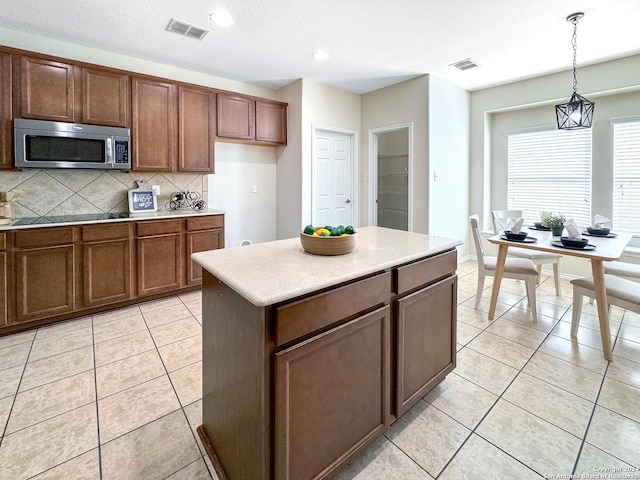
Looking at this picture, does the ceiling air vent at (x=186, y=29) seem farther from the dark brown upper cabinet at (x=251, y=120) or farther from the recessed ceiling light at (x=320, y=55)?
the recessed ceiling light at (x=320, y=55)

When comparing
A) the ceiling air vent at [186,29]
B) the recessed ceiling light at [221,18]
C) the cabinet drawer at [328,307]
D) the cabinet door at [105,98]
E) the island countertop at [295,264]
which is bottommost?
the cabinet drawer at [328,307]

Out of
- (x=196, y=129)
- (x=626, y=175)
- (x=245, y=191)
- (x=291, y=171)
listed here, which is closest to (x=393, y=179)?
(x=291, y=171)

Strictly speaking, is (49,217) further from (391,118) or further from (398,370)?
(391,118)

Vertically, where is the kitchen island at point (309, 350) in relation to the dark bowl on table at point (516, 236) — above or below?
below

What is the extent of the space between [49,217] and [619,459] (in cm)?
458

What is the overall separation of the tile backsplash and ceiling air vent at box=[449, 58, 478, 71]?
3.73 meters

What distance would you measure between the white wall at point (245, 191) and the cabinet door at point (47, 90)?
167 centimetres

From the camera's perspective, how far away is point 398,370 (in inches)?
62.1

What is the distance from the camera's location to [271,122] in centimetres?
454

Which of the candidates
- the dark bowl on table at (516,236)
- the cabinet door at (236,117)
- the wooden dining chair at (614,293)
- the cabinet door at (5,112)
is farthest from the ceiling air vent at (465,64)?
the cabinet door at (5,112)

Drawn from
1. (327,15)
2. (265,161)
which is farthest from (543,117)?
(265,161)

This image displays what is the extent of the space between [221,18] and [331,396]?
313 centimetres

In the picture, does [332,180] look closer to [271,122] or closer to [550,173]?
[271,122]

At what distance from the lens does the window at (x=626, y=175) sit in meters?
3.89
